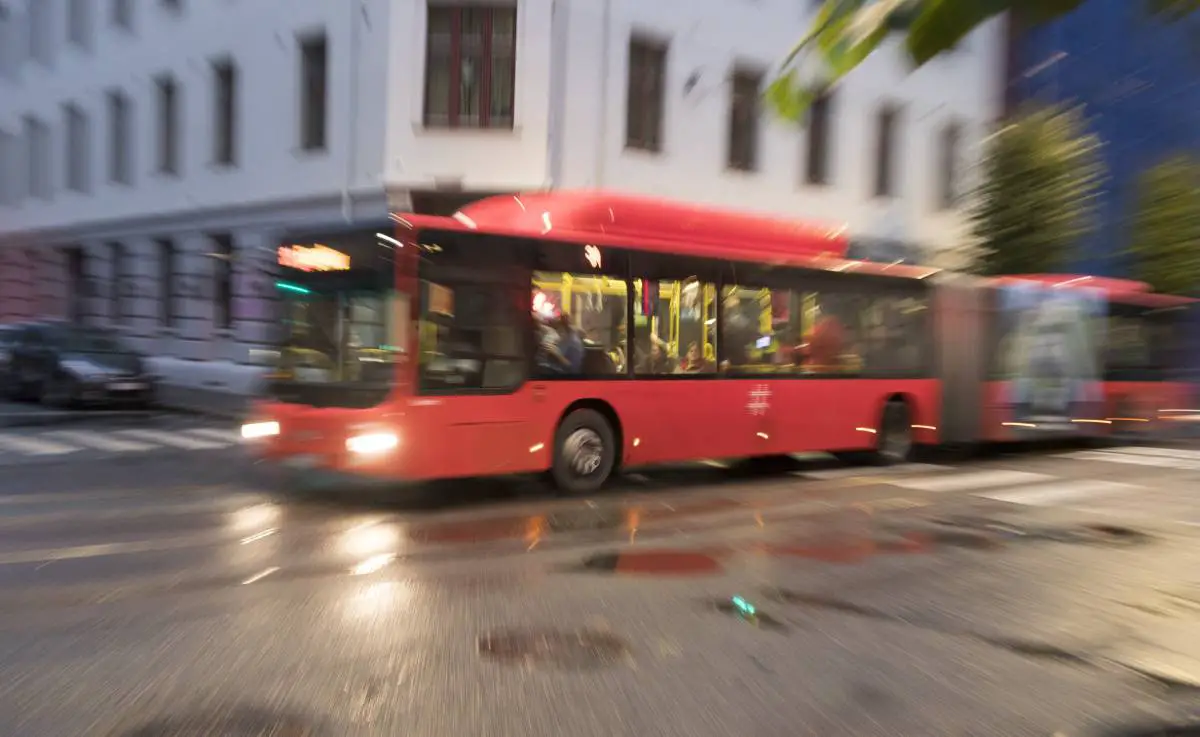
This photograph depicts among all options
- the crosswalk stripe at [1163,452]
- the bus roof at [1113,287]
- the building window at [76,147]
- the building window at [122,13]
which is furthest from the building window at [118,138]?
the crosswalk stripe at [1163,452]

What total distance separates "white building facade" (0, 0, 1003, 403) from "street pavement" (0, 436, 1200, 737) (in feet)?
26.1

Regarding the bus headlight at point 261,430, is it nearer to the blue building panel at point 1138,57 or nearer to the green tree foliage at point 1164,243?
the blue building panel at point 1138,57

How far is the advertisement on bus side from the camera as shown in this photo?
14.6 meters

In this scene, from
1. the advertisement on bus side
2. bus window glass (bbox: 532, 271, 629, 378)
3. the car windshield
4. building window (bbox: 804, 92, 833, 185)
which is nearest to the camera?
bus window glass (bbox: 532, 271, 629, 378)

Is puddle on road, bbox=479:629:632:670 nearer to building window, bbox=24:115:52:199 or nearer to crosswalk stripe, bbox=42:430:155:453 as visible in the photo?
crosswalk stripe, bbox=42:430:155:453

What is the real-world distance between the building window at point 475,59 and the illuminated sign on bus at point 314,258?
9659 millimetres

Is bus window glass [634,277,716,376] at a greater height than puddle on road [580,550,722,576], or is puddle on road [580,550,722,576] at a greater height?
bus window glass [634,277,716,376]

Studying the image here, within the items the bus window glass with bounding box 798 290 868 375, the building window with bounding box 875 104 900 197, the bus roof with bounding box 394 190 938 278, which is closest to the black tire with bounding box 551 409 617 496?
the bus roof with bounding box 394 190 938 278

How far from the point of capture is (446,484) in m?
10.6

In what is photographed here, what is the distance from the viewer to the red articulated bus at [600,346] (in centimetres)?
870

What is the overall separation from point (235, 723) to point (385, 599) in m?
2.05

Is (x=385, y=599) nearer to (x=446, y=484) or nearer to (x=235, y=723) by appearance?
(x=235, y=723)

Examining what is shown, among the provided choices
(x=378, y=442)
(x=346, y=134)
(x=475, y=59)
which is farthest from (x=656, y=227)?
(x=346, y=134)

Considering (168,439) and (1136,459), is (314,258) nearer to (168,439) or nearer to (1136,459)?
(168,439)
